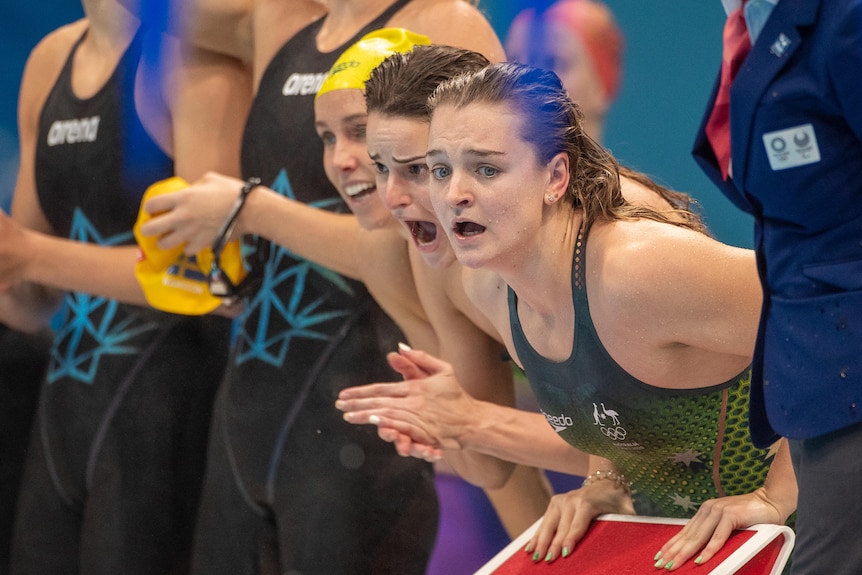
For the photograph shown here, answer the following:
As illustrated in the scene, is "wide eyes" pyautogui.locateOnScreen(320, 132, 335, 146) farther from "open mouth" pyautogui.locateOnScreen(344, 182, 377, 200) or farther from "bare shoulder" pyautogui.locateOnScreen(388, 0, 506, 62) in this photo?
"bare shoulder" pyautogui.locateOnScreen(388, 0, 506, 62)

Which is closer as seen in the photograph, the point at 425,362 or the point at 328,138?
the point at 425,362

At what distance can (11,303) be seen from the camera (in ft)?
9.07

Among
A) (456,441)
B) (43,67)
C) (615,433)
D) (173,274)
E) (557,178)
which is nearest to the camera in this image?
(557,178)

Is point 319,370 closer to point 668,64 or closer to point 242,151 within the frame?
point 242,151

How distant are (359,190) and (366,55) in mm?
215

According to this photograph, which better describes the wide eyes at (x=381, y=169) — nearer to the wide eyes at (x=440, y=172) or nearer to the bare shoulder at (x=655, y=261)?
the wide eyes at (x=440, y=172)

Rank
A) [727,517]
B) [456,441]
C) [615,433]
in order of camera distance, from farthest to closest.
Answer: [456,441]
[615,433]
[727,517]

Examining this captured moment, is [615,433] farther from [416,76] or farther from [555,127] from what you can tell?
[416,76]

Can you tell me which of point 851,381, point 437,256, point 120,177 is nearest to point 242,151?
point 120,177

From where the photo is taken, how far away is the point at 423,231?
172 centimetres

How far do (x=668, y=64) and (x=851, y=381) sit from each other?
849 mm

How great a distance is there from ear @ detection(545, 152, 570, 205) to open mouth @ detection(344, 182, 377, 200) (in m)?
0.47

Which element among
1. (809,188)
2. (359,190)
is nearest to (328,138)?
(359,190)

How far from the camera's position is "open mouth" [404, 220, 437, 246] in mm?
1710
